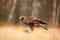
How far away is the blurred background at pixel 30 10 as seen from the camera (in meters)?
2.89

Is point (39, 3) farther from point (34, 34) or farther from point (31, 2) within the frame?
point (34, 34)

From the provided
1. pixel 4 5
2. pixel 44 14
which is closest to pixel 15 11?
pixel 4 5

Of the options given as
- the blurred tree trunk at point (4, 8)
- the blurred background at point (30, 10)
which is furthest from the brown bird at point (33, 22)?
the blurred tree trunk at point (4, 8)

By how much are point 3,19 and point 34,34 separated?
37 cm

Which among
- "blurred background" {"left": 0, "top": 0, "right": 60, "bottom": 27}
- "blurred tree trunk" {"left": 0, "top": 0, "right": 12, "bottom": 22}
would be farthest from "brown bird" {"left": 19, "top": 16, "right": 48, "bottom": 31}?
"blurred tree trunk" {"left": 0, "top": 0, "right": 12, "bottom": 22}

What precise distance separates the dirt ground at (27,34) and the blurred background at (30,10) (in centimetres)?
7

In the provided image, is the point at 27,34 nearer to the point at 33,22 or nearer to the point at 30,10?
the point at 33,22

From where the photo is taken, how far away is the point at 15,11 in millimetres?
2908

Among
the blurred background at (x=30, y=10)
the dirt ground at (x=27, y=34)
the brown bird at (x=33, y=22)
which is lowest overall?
the dirt ground at (x=27, y=34)

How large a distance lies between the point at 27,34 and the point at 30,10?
0.26 m

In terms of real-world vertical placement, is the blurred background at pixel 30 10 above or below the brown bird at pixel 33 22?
above

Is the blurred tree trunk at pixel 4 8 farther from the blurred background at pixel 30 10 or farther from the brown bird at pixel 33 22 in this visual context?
the brown bird at pixel 33 22

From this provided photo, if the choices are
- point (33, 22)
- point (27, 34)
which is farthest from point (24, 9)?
point (27, 34)

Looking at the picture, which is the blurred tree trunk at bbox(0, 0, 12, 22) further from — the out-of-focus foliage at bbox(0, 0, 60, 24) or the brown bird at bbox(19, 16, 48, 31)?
the brown bird at bbox(19, 16, 48, 31)
